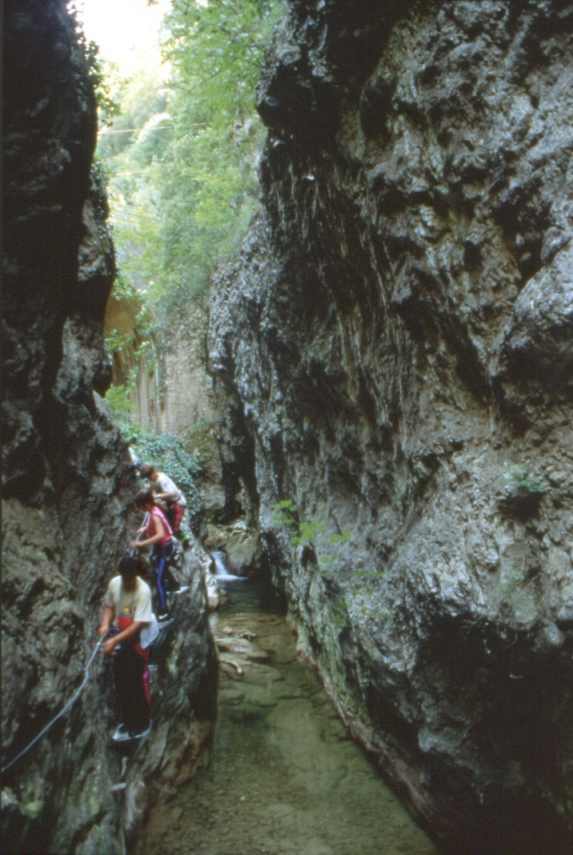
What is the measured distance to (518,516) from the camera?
6.05 meters

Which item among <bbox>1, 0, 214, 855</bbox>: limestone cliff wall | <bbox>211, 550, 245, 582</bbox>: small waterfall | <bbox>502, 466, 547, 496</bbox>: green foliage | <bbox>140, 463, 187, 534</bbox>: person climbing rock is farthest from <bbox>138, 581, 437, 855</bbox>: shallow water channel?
<bbox>211, 550, 245, 582</bbox>: small waterfall

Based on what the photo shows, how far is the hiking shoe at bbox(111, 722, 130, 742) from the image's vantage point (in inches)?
254

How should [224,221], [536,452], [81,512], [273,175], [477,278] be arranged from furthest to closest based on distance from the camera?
1. [224,221]
2. [273,175]
3. [81,512]
4. [477,278]
5. [536,452]

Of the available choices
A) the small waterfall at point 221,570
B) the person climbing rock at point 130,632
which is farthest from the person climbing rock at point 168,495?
the small waterfall at point 221,570

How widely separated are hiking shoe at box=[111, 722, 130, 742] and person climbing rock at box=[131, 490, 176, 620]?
7.29ft

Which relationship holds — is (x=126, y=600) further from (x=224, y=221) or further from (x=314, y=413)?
(x=224, y=221)

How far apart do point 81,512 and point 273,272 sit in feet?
18.9

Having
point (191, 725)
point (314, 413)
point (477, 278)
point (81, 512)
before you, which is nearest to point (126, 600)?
point (81, 512)

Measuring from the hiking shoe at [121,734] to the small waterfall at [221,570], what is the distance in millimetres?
12030

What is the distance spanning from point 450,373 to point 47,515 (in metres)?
4.49

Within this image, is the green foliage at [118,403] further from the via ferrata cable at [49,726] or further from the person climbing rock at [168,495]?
the via ferrata cable at [49,726]

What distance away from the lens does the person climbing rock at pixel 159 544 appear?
27.9 feet

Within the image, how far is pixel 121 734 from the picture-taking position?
21.3ft

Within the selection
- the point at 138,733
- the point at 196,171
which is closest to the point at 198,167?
the point at 196,171
